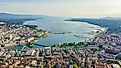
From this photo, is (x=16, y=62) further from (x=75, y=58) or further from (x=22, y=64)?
(x=75, y=58)

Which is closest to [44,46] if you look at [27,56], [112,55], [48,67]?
[27,56]

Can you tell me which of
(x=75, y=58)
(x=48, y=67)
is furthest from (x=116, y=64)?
(x=48, y=67)

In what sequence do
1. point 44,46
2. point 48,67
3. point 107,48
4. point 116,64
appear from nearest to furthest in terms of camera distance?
point 48,67 < point 116,64 < point 107,48 < point 44,46

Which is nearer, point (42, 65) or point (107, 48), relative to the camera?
point (42, 65)

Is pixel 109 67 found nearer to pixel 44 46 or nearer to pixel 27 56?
pixel 27 56

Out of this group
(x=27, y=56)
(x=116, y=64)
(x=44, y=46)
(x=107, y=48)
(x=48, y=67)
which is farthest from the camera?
(x=44, y=46)

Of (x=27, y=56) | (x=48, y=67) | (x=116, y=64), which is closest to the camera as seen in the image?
(x=48, y=67)

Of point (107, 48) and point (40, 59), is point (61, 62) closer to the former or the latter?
point (40, 59)

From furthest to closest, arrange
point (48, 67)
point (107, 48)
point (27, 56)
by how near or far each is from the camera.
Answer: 1. point (107, 48)
2. point (27, 56)
3. point (48, 67)

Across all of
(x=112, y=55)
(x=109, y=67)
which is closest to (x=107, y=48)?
(x=112, y=55)
